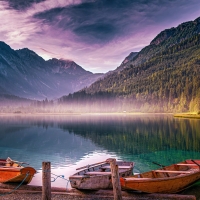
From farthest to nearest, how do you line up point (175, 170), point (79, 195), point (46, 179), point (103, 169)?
point (175, 170) → point (103, 169) → point (79, 195) → point (46, 179)

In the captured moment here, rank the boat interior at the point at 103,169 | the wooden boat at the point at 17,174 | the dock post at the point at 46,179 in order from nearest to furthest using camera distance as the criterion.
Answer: the dock post at the point at 46,179, the wooden boat at the point at 17,174, the boat interior at the point at 103,169

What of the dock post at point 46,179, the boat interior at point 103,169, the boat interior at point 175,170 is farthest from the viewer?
the boat interior at point 175,170

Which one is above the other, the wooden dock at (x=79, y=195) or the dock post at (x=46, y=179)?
the dock post at (x=46, y=179)

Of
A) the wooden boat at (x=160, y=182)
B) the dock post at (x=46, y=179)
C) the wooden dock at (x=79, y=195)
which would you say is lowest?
the wooden dock at (x=79, y=195)

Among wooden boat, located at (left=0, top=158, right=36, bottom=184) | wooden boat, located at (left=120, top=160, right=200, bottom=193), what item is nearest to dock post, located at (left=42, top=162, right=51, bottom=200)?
wooden boat, located at (left=0, top=158, right=36, bottom=184)

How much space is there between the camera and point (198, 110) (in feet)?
522

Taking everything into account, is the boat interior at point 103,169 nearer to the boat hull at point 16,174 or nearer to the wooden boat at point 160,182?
the wooden boat at point 160,182

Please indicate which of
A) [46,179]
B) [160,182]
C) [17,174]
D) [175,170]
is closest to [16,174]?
[17,174]

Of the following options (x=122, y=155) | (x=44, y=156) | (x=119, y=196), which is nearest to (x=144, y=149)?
(x=122, y=155)

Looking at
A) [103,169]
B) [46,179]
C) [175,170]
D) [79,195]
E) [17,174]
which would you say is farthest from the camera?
[175,170]

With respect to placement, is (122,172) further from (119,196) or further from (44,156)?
(44,156)

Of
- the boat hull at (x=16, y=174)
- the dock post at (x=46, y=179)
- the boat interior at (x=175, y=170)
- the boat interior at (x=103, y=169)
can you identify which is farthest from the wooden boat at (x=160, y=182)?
the boat hull at (x=16, y=174)

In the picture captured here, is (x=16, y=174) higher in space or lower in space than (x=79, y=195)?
higher

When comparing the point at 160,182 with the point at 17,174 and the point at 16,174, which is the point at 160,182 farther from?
the point at 16,174
